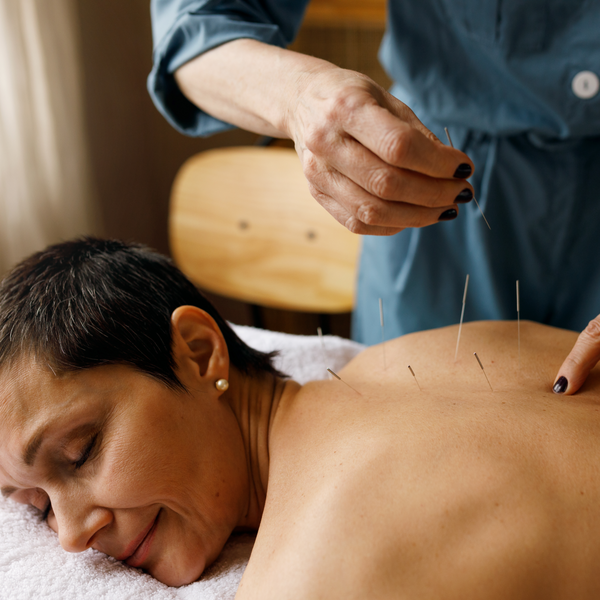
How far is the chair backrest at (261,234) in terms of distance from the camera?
6.88 ft

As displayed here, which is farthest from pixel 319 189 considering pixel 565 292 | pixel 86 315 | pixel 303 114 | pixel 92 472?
pixel 565 292

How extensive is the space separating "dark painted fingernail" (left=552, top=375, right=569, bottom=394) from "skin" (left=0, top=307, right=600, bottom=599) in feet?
0.06

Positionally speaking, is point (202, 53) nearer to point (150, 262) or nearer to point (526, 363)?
point (150, 262)

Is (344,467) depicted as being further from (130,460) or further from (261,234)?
(261,234)

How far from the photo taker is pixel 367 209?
0.73m

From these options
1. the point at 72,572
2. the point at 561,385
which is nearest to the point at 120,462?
the point at 72,572

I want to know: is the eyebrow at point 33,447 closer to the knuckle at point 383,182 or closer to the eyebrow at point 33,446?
the eyebrow at point 33,446

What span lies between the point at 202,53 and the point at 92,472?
0.77 m

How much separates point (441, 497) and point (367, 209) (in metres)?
0.38

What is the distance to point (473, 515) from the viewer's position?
28.8 inches

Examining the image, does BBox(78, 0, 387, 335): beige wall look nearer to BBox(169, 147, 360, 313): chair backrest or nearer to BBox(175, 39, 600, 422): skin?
BBox(169, 147, 360, 313): chair backrest

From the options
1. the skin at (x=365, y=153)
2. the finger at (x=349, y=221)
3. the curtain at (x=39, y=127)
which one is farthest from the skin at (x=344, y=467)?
the curtain at (x=39, y=127)

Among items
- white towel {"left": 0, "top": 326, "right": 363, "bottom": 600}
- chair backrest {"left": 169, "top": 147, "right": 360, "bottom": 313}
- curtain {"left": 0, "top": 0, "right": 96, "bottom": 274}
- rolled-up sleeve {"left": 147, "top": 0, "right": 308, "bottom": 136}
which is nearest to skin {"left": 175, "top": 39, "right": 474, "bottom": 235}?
rolled-up sleeve {"left": 147, "top": 0, "right": 308, "bottom": 136}

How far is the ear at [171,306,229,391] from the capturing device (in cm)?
99
